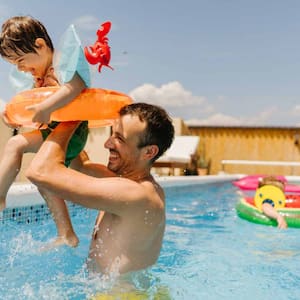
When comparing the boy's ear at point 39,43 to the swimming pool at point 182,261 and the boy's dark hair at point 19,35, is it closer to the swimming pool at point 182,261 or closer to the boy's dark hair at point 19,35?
the boy's dark hair at point 19,35

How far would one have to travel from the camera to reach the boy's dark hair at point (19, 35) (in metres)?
2.58

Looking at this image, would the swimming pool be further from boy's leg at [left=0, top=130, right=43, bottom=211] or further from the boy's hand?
the boy's hand

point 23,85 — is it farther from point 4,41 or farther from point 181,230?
point 181,230

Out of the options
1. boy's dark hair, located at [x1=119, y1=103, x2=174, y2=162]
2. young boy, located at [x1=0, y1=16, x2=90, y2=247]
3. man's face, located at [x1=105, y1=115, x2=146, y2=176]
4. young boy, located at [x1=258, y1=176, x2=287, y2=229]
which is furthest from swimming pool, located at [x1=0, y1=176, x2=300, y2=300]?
boy's dark hair, located at [x1=119, y1=103, x2=174, y2=162]

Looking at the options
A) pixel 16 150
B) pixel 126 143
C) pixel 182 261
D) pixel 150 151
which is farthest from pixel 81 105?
pixel 182 261

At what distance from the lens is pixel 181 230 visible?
6.35 meters

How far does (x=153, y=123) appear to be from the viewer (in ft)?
7.45

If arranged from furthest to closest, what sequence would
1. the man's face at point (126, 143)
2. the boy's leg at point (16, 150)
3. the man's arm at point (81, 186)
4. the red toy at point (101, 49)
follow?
1. the boy's leg at point (16, 150)
2. the red toy at point (101, 49)
3. the man's face at point (126, 143)
4. the man's arm at point (81, 186)

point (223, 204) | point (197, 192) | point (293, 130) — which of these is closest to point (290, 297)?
point (223, 204)

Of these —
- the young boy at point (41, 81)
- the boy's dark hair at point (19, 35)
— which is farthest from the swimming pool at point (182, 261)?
the boy's dark hair at point (19, 35)

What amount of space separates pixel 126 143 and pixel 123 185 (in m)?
0.23

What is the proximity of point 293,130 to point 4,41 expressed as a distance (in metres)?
17.2

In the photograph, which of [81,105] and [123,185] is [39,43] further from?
[123,185]

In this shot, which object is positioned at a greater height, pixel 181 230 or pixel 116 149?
pixel 116 149
